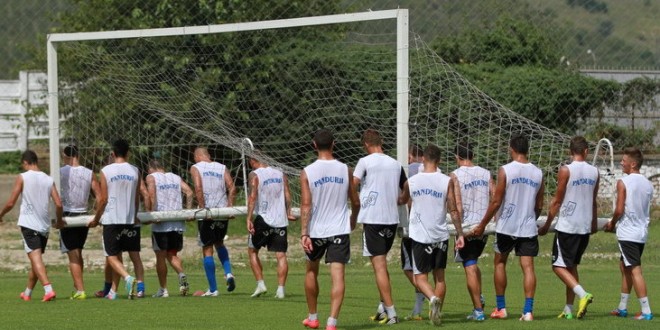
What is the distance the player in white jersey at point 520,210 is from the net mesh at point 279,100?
440 cm

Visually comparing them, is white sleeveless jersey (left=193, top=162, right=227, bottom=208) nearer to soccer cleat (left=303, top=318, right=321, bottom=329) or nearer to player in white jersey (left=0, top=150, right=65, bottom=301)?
player in white jersey (left=0, top=150, right=65, bottom=301)

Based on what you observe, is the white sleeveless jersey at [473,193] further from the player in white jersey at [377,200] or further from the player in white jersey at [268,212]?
the player in white jersey at [268,212]

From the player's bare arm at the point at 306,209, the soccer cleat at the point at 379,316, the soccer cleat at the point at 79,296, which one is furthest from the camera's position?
the soccer cleat at the point at 79,296

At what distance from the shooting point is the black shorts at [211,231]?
1878cm

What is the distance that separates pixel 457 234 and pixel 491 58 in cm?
2058

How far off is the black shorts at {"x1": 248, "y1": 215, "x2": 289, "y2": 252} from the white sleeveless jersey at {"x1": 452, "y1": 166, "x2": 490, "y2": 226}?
3657mm

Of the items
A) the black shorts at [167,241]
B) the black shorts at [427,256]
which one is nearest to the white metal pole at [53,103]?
the black shorts at [167,241]

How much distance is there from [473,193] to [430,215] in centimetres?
132

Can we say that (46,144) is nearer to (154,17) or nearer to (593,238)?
(154,17)

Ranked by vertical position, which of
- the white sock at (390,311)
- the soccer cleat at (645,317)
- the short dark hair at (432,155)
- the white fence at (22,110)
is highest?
the white fence at (22,110)

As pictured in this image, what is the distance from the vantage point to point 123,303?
17219 millimetres

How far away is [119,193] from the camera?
57.7 feet

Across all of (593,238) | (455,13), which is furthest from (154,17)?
(593,238)

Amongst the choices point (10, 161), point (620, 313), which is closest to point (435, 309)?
point (620, 313)
